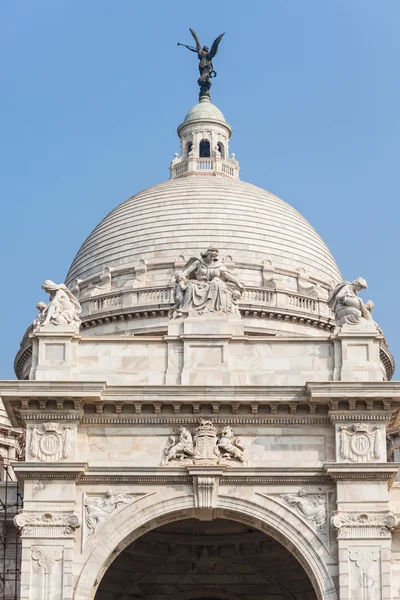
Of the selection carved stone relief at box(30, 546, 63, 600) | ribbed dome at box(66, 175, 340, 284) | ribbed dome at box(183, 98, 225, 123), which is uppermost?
ribbed dome at box(183, 98, 225, 123)

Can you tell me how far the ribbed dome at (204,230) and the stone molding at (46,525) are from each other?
2554 cm

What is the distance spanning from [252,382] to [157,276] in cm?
2227

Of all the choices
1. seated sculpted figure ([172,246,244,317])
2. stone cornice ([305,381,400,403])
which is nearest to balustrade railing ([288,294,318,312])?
seated sculpted figure ([172,246,244,317])

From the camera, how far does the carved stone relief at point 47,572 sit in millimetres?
44375

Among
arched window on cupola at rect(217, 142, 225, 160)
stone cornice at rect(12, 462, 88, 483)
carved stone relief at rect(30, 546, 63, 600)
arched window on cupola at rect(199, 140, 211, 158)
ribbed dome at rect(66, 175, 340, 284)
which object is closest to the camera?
carved stone relief at rect(30, 546, 63, 600)

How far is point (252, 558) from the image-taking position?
174 feet

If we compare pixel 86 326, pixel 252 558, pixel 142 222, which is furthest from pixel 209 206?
pixel 252 558

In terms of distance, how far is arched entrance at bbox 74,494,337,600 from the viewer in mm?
45094

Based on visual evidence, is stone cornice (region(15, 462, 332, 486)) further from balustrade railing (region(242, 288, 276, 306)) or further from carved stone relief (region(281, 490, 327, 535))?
balustrade railing (region(242, 288, 276, 306))

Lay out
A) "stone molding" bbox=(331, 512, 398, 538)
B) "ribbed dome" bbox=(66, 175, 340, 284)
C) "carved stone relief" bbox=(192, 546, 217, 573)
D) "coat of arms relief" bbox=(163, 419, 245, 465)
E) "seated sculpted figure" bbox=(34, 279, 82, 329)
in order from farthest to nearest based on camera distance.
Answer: "ribbed dome" bbox=(66, 175, 340, 284) < "carved stone relief" bbox=(192, 546, 217, 573) < "seated sculpted figure" bbox=(34, 279, 82, 329) < "coat of arms relief" bbox=(163, 419, 245, 465) < "stone molding" bbox=(331, 512, 398, 538)

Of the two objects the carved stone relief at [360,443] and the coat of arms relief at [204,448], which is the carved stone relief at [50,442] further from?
the carved stone relief at [360,443]

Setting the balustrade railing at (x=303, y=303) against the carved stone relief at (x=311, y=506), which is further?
the balustrade railing at (x=303, y=303)

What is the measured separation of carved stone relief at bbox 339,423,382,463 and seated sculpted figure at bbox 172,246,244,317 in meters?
4.95

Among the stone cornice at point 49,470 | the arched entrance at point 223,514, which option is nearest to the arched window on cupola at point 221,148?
the arched entrance at point 223,514
